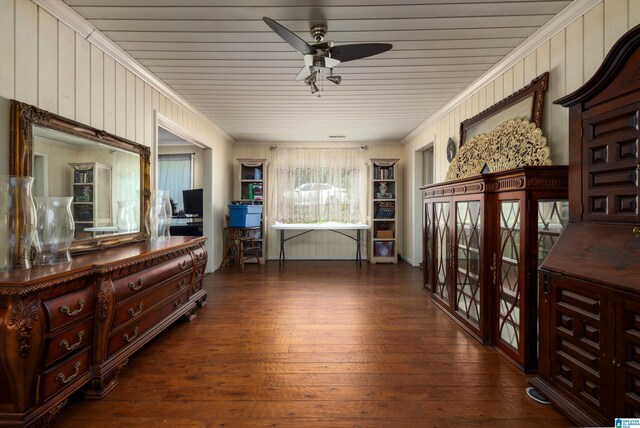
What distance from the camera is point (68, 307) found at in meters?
1.60

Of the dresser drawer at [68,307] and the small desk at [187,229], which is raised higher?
the small desk at [187,229]

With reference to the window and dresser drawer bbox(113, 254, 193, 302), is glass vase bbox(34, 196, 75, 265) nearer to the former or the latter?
dresser drawer bbox(113, 254, 193, 302)

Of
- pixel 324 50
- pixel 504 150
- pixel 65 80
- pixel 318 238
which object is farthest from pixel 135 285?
pixel 318 238

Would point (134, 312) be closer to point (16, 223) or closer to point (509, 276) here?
point (16, 223)

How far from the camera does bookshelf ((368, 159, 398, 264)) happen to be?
19.8ft

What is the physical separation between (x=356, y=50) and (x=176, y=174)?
5.41 m

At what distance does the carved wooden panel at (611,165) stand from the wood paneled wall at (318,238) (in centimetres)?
467

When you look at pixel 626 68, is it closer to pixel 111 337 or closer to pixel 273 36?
pixel 273 36

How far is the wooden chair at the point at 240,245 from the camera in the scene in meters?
5.57

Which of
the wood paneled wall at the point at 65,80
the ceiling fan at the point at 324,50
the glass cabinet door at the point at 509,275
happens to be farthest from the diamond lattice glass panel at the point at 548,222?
the wood paneled wall at the point at 65,80

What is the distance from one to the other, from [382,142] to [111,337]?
5685 millimetres

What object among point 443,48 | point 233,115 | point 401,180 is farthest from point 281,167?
point 443,48

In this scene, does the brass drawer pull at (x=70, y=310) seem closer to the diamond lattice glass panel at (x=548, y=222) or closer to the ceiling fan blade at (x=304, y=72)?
the ceiling fan blade at (x=304, y=72)

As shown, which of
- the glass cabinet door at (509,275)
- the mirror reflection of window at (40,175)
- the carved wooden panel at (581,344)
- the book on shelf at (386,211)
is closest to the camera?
the carved wooden panel at (581,344)
